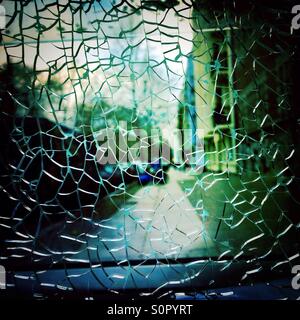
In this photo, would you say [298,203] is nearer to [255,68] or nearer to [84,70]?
[255,68]

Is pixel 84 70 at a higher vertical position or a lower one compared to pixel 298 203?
higher

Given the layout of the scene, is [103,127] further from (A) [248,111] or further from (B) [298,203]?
(B) [298,203]

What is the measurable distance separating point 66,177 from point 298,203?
696 millimetres

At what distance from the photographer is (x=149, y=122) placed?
2.48 ft

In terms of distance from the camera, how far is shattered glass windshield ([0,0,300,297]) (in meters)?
0.74

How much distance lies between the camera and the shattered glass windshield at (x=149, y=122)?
737mm

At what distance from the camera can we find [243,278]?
76 cm
